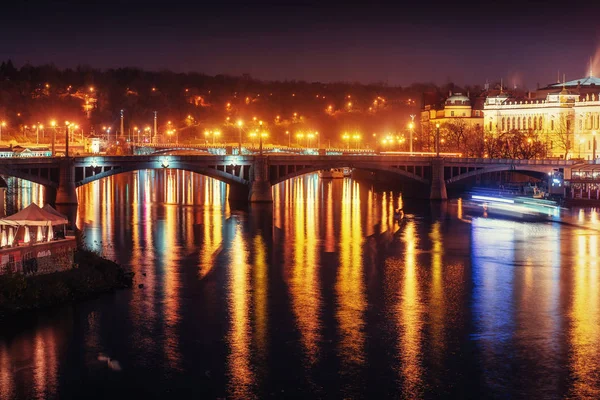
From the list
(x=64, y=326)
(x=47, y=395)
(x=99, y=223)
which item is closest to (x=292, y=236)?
(x=99, y=223)

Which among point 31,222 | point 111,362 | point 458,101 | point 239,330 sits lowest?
point 111,362

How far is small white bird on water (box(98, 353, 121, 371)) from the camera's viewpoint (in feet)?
103

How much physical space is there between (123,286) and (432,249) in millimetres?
20475

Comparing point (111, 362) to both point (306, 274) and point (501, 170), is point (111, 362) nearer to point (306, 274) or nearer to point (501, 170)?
point (306, 274)

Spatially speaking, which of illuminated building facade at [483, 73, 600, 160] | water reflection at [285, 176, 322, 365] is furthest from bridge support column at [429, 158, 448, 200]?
illuminated building facade at [483, 73, 600, 160]

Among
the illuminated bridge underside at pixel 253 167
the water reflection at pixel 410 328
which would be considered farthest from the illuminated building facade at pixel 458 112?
the water reflection at pixel 410 328

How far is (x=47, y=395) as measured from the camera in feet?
94.6

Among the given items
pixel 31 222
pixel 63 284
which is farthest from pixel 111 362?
pixel 31 222

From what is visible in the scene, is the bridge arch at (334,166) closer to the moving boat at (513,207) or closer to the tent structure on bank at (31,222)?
the moving boat at (513,207)

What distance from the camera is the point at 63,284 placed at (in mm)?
38812

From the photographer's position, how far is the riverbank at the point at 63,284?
36.4 metres

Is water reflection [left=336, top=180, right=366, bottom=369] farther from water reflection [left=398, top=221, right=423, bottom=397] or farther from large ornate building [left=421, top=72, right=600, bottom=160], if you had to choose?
large ornate building [left=421, top=72, right=600, bottom=160]

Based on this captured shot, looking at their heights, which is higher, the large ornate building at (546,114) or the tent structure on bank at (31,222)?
the large ornate building at (546,114)

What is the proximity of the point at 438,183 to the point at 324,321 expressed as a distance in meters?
59.3
